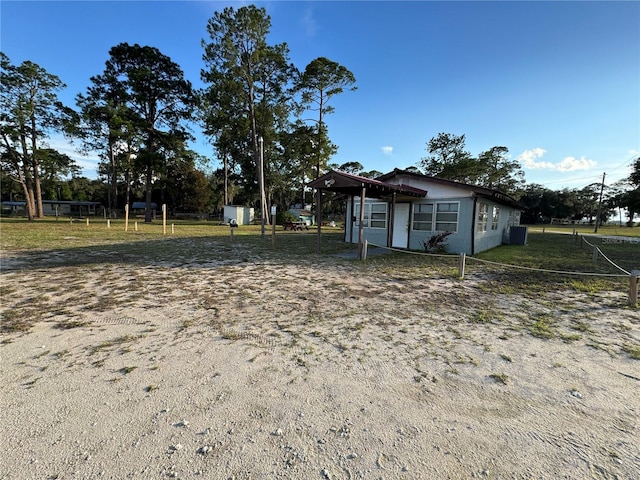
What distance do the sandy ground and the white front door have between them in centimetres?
787

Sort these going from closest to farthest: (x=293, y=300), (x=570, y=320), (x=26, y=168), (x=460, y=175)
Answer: (x=570, y=320)
(x=293, y=300)
(x=26, y=168)
(x=460, y=175)

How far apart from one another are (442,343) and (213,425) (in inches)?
106

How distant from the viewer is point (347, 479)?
1735mm

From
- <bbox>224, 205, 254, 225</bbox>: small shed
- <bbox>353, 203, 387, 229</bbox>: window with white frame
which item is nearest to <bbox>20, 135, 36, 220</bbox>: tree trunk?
<bbox>224, 205, 254, 225</bbox>: small shed

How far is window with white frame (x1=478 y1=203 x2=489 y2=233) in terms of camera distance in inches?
477

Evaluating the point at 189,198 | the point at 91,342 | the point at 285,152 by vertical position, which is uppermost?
the point at 285,152

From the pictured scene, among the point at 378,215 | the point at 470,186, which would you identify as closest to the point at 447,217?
the point at 470,186

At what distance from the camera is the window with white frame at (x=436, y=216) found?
1181 cm

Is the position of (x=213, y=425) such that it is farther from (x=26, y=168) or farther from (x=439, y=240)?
(x=26, y=168)

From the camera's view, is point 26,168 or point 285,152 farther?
point 285,152

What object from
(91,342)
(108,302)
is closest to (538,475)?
(91,342)

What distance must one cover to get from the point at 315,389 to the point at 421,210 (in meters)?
11.2

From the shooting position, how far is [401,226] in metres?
13.0

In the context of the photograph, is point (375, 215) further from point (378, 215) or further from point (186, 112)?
point (186, 112)
